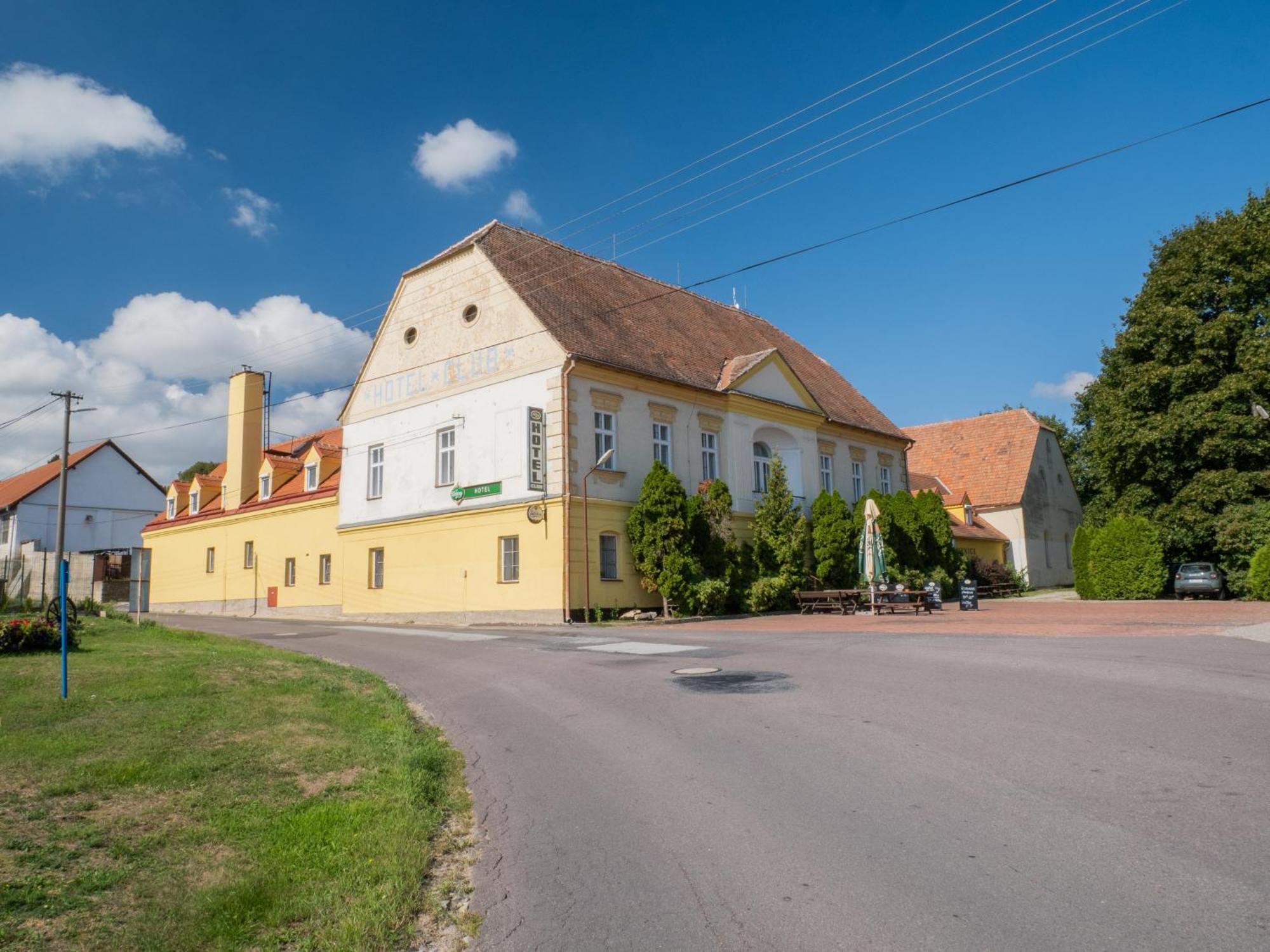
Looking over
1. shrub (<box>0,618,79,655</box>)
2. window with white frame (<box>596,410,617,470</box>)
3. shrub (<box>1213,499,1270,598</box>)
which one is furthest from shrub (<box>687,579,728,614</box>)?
shrub (<box>1213,499,1270,598</box>)

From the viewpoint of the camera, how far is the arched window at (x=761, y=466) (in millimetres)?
31516

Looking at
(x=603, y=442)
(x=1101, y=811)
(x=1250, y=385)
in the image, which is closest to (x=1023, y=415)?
(x=1250, y=385)

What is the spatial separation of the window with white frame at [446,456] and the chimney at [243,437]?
15063 millimetres

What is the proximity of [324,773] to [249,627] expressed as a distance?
21.5 metres

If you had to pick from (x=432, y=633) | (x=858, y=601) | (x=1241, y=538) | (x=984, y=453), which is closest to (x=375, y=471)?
(x=432, y=633)

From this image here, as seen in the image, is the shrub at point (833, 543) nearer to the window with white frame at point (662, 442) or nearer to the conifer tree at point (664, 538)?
the window with white frame at point (662, 442)

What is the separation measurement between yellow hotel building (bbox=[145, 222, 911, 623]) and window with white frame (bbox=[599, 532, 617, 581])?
56mm

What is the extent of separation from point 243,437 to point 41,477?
26.5 meters

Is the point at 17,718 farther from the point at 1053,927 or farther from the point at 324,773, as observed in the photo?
the point at 1053,927

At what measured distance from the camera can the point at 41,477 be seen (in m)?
57.0

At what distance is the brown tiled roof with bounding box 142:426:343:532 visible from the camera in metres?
34.8

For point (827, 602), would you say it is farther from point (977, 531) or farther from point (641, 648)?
point (977, 531)

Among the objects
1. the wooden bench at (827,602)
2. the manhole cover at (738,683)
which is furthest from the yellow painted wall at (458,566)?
the manhole cover at (738,683)

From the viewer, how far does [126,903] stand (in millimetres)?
4312
